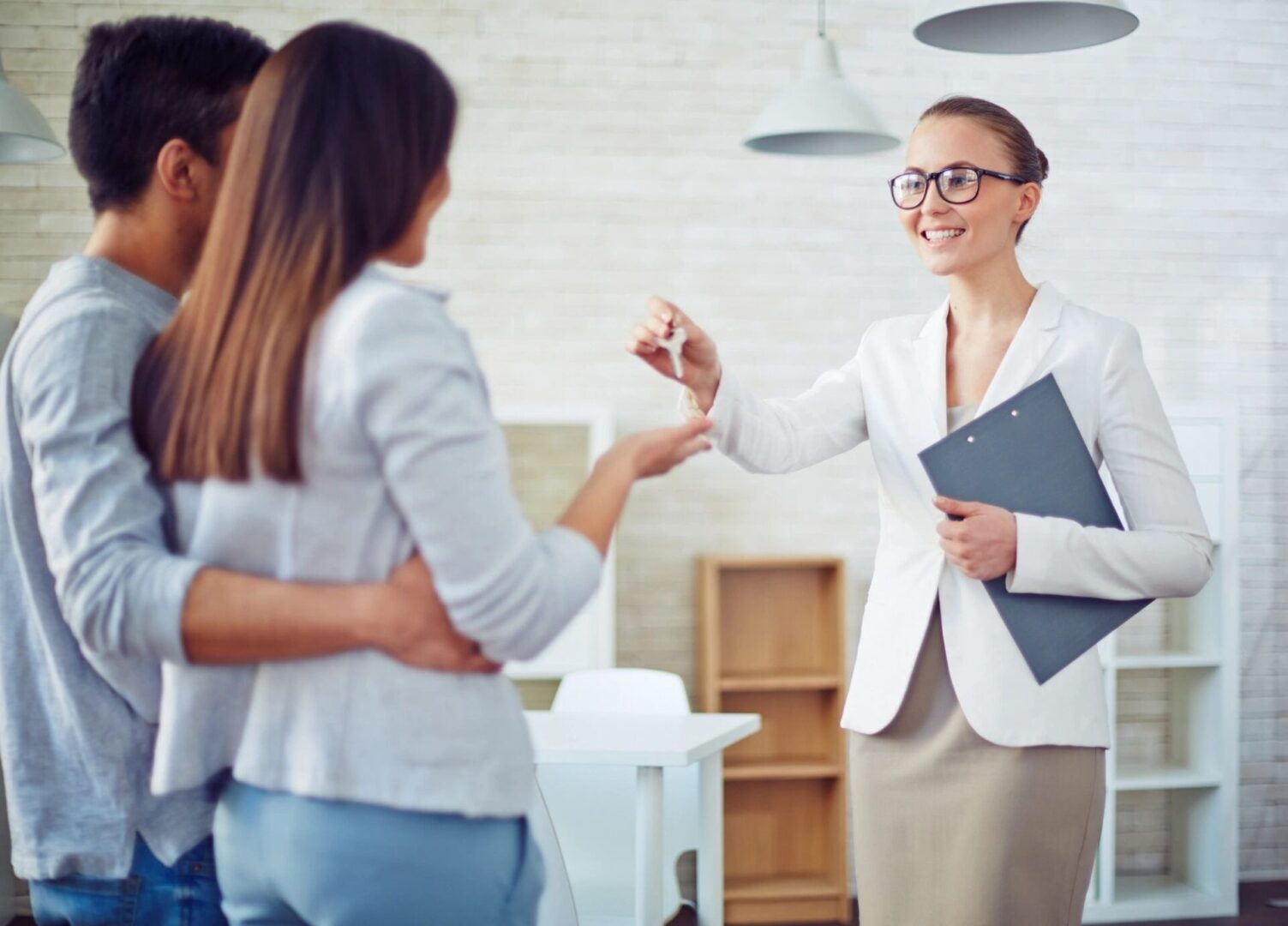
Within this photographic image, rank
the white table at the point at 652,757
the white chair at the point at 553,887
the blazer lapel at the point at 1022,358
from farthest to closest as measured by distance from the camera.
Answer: the white table at the point at 652,757
the white chair at the point at 553,887
the blazer lapel at the point at 1022,358

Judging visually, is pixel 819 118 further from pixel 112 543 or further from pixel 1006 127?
pixel 112 543

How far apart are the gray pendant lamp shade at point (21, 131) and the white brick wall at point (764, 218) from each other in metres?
0.97

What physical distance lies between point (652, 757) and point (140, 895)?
62.8 inches

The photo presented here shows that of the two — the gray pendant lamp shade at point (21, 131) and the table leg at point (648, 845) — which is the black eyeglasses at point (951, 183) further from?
the gray pendant lamp shade at point (21, 131)

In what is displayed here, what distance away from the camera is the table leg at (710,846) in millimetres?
3094

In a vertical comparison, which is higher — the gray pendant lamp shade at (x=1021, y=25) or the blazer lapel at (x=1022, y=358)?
the gray pendant lamp shade at (x=1021, y=25)

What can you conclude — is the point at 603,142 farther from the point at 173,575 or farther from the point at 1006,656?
the point at 173,575

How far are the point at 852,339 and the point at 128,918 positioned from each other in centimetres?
404

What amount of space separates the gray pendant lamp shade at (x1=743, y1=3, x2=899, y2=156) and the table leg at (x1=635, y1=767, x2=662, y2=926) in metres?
1.79

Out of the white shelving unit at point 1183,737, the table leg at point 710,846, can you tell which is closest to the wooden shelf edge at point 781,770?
the white shelving unit at point 1183,737

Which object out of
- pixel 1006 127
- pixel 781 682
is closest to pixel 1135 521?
pixel 1006 127

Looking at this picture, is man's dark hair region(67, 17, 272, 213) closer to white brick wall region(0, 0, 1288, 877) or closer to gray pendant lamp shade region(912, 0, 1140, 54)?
gray pendant lamp shade region(912, 0, 1140, 54)

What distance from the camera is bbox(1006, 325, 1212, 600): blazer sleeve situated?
1.88m

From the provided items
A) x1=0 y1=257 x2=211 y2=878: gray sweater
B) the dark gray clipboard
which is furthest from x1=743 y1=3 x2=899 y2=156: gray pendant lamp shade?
x1=0 y1=257 x2=211 y2=878: gray sweater
